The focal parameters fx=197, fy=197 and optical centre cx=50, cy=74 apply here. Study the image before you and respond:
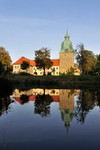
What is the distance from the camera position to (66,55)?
91.8 m

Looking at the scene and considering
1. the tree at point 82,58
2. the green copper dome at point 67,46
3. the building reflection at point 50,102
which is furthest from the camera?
the green copper dome at point 67,46

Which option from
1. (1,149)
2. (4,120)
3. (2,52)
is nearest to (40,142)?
(1,149)

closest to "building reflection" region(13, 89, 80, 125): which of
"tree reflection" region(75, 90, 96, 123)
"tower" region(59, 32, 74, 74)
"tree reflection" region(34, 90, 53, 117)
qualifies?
"tree reflection" region(34, 90, 53, 117)

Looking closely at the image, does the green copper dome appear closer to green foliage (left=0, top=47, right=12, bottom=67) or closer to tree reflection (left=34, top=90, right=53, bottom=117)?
green foliage (left=0, top=47, right=12, bottom=67)

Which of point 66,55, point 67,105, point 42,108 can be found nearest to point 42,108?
point 42,108

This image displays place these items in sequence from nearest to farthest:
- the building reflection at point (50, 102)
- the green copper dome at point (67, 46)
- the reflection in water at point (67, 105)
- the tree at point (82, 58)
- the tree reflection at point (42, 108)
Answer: the reflection in water at point (67, 105)
the building reflection at point (50, 102)
the tree reflection at point (42, 108)
the tree at point (82, 58)
the green copper dome at point (67, 46)

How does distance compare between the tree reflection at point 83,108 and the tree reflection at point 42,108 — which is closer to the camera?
the tree reflection at point 83,108

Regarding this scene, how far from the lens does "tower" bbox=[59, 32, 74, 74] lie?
9075 cm

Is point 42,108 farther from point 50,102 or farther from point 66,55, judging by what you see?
point 66,55

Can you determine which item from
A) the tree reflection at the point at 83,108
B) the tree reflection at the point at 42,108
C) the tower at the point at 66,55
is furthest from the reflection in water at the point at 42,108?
the tower at the point at 66,55

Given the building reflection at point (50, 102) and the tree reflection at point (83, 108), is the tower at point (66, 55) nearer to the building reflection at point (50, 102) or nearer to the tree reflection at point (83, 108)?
the building reflection at point (50, 102)

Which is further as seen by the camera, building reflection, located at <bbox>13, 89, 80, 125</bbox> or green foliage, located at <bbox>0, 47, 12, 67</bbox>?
green foliage, located at <bbox>0, 47, 12, 67</bbox>

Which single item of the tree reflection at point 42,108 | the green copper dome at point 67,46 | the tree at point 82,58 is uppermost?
the green copper dome at point 67,46

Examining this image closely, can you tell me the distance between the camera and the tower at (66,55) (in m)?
90.8
